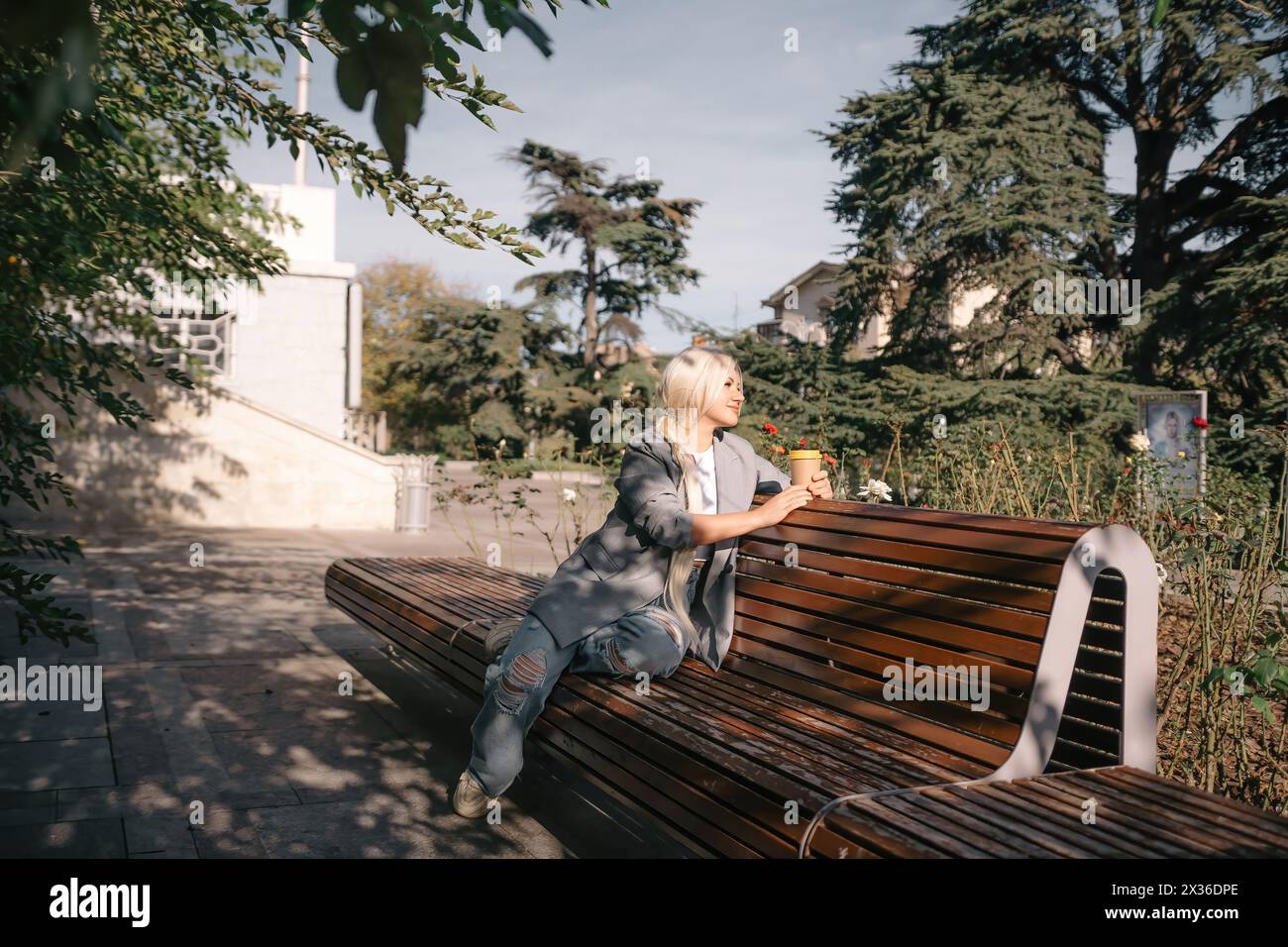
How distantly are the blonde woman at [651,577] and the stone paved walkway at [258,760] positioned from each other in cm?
34

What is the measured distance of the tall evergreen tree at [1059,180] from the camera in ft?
59.9

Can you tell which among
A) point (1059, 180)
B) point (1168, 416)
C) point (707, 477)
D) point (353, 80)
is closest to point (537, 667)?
point (707, 477)

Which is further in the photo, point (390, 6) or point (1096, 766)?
point (1096, 766)

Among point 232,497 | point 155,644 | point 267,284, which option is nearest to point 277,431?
point 232,497

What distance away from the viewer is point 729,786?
247cm

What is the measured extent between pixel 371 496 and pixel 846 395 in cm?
959

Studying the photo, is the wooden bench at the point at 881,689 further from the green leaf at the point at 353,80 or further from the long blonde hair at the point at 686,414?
the green leaf at the point at 353,80

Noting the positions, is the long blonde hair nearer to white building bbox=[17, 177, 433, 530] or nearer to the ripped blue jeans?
the ripped blue jeans

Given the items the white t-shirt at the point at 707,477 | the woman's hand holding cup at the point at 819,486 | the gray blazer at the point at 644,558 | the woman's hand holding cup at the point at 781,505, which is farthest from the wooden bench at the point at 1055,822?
the white t-shirt at the point at 707,477

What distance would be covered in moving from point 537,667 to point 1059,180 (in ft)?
61.6

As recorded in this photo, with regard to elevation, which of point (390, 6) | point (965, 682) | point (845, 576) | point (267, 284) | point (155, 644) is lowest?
point (155, 644)

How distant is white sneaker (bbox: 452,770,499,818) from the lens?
3674 millimetres

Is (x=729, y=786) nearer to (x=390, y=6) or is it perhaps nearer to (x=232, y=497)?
(x=390, y=6)
